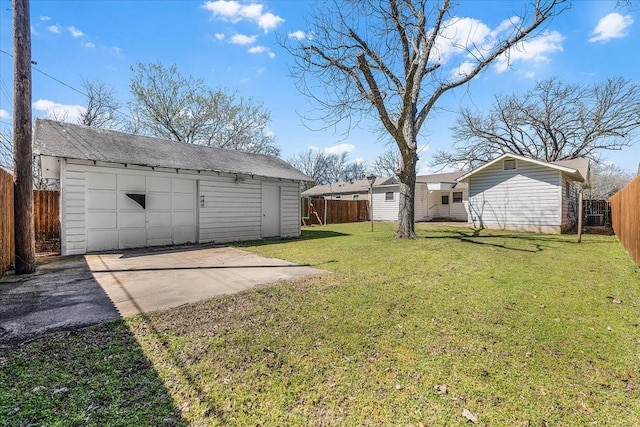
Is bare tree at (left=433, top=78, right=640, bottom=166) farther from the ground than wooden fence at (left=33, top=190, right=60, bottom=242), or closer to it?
farther from the ground

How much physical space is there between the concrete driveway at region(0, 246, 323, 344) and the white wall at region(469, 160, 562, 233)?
12.2 meters

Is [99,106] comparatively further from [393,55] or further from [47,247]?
[393,55]

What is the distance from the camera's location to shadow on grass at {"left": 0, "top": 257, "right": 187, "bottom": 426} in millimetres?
1893

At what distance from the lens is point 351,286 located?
4852 millimetres

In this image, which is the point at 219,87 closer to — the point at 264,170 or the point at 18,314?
the point at 264,170

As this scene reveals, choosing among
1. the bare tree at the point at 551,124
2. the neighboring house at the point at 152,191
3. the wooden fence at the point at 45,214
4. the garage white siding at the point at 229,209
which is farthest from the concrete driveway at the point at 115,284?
→ the bare tree at the point at 551,124

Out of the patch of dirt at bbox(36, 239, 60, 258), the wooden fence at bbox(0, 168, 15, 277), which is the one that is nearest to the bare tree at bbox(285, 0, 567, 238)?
the wooden fence at bbox(0, 168, 15, 277)

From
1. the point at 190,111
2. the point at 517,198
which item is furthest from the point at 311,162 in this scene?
the point at 517,198

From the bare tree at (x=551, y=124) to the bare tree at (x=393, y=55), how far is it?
55.7ft

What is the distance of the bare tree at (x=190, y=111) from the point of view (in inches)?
752

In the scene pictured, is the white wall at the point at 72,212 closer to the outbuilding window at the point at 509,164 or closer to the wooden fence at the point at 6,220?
the wooden fence at the point at 6,220

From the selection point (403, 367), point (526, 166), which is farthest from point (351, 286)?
point (526, 166)

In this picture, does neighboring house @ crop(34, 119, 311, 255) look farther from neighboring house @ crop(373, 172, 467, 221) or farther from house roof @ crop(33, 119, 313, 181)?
→ neighboring house @ crop(373, 172, 467, 221)

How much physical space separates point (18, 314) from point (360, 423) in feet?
13.7
